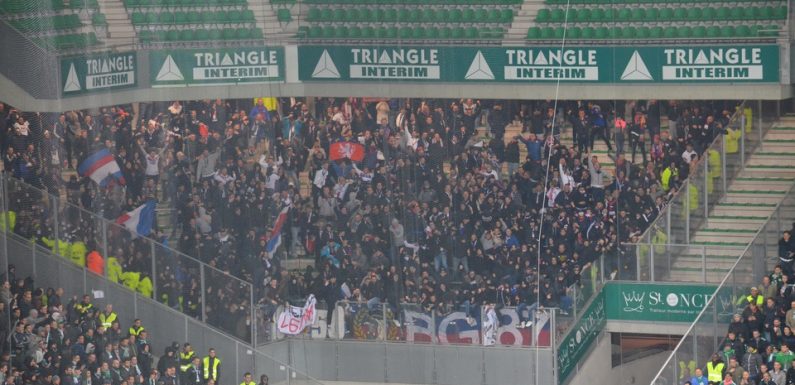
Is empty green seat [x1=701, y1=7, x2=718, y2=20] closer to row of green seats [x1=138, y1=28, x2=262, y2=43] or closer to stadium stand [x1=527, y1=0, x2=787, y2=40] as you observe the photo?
stadium stand [x1=527, y1=0, x2=787, y2=40]

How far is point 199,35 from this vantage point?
27578 millimetres

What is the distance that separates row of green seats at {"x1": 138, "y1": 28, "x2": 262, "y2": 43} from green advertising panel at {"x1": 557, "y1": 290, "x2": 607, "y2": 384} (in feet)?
16.7

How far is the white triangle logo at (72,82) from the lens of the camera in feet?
87.1

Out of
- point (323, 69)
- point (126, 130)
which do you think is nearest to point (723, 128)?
point (323, 69)

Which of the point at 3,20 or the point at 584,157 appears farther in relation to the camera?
the point at 584,157

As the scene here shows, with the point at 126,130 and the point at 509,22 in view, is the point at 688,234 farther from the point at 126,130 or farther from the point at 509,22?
the point at 126,130

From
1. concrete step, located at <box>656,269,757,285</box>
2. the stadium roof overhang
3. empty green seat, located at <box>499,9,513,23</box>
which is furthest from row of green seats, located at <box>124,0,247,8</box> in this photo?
concrete step, located at <box>656,269,757,285</box>

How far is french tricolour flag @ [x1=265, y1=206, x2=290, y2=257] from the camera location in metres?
27.8

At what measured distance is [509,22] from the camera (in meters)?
30.6

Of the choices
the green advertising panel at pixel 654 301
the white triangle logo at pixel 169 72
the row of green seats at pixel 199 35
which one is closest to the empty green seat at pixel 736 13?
the green advertising panel at pixel 654 301

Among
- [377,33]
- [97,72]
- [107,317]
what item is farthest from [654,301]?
[97,72]

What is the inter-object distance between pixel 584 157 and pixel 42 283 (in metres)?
7.55

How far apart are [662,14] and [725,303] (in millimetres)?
4607

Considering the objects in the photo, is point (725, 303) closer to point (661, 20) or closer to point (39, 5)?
point (661, 20)
